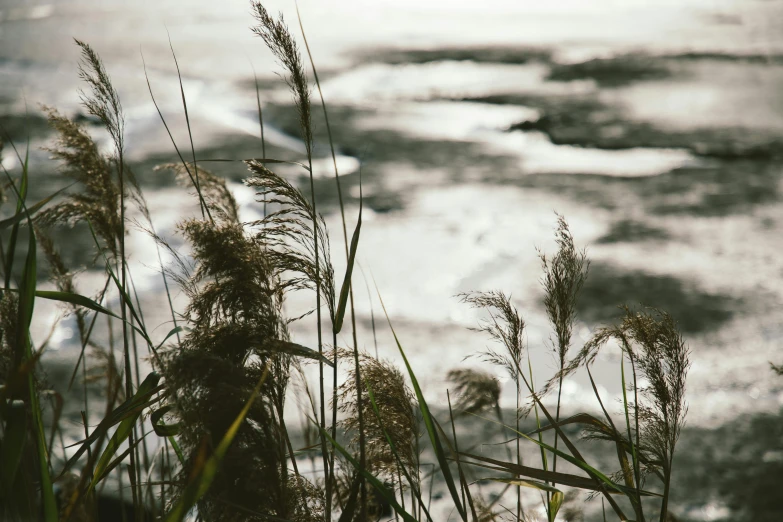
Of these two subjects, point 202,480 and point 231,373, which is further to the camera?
A: point 231,373

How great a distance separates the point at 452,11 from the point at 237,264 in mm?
10237

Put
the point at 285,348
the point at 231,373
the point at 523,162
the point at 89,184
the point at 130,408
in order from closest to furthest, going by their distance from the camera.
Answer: the point at 231,373, the point at 285,348, the point at 130,408, the point at 89,184, the point at 523,162

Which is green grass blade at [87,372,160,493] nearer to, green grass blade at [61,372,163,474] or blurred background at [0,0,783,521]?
green grass blade at [61,372,163,474]

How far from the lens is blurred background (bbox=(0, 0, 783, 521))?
3.29m

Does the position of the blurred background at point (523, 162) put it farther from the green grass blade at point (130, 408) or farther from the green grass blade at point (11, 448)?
the green grass blade at point (11, 448)

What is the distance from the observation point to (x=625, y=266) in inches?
158

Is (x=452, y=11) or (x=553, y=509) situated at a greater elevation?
(x=452, y=11)

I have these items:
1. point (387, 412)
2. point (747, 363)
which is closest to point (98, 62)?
point (387, 412)

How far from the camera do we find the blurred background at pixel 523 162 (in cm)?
329

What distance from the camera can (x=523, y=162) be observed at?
5379mm

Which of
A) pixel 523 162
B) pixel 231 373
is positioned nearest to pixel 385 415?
pixel 231 373

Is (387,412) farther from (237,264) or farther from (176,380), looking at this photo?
(176,380)

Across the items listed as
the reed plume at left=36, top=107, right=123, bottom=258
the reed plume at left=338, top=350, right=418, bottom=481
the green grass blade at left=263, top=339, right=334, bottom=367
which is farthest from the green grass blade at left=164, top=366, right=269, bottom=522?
the reed plume at left=36, top=107, right=123, bottom=258

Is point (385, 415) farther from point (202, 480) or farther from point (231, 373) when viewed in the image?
point (202, 480)
